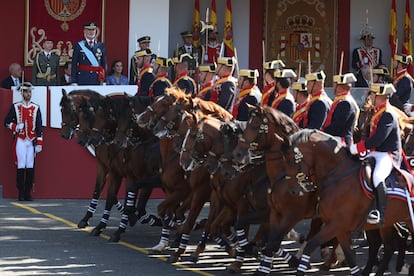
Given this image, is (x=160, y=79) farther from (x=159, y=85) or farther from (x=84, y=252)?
(x=84, y=252)

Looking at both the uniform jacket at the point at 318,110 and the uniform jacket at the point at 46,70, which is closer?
the uniform jacket at the point at 318,110

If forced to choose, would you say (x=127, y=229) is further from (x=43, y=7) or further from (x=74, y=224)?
(x=43, y=7)

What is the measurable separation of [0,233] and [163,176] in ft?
9.41

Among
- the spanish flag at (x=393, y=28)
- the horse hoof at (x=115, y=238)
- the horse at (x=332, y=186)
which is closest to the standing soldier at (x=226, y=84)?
the horse hoof at (x=115, y=238)

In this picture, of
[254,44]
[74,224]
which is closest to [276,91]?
[74,224]

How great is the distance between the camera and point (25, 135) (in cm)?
1844

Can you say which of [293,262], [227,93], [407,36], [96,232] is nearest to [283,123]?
[293,262]

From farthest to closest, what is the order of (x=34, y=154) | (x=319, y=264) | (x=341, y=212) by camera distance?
(x=34, y=154) → (x=319, y=264) → (x=341, y=212)

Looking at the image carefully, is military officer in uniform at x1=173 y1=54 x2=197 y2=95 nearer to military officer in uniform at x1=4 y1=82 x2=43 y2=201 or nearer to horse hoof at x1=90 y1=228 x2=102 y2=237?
horse hoof at x1=90 y1=228 x2=102 y2=237

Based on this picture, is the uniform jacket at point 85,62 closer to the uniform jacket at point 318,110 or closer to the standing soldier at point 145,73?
the standing soldier at point 145,73

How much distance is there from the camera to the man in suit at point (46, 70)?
19.9m

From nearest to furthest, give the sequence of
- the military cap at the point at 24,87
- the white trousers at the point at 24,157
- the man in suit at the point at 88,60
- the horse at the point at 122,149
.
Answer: the horse at the point at 122,149 → the white trousers at the point at 24,157 → the military cap at the point at 24,87 → the man in suit at the point at 88,60

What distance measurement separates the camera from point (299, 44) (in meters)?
24.2

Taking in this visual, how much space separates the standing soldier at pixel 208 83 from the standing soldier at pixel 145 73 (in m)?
1.25
